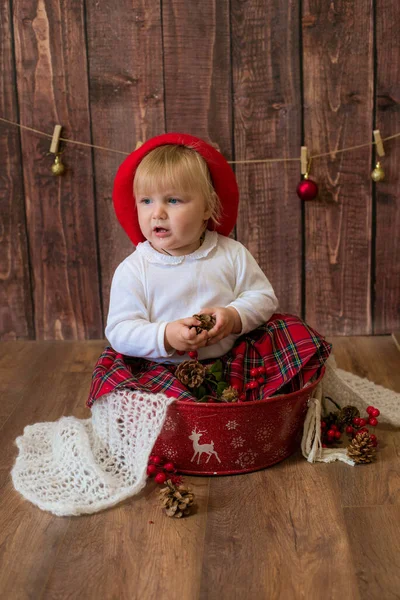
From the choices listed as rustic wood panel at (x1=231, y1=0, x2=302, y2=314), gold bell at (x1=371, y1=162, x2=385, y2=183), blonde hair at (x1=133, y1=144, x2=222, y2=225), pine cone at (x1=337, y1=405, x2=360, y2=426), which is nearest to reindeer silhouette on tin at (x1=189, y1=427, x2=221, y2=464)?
pine cone at (x1=337, y1=405, x2=360, y2=426)

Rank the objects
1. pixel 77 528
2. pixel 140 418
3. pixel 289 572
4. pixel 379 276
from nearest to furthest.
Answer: pixel 289 572, pixel 77 528, pixel 140 418, pixel 379 276

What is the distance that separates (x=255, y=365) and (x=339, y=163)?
0.83 m

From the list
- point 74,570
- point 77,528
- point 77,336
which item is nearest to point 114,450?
point 77,528

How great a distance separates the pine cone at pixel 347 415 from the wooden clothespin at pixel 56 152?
1030 mm

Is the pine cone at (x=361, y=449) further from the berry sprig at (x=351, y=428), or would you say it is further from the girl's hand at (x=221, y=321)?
the girl's hand at (x=221, y=321)

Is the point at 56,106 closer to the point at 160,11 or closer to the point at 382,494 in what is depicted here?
the point at 160,11

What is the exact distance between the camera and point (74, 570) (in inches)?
40.2

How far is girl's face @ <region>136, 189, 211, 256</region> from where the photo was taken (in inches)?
54.0

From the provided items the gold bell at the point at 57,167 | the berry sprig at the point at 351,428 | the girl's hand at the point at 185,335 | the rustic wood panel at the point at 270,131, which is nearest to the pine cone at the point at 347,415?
the berry sprig at the point at 351,428

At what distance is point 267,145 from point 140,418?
1012mm

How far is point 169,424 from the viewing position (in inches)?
49.5

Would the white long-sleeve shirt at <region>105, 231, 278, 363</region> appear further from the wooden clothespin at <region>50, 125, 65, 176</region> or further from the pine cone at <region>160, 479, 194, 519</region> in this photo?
the wooden clothespin at <region>50, 125, 65, 176</region>

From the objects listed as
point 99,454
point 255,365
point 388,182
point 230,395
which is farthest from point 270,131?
point 99,454

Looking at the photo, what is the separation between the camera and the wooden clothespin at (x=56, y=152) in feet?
6.52
